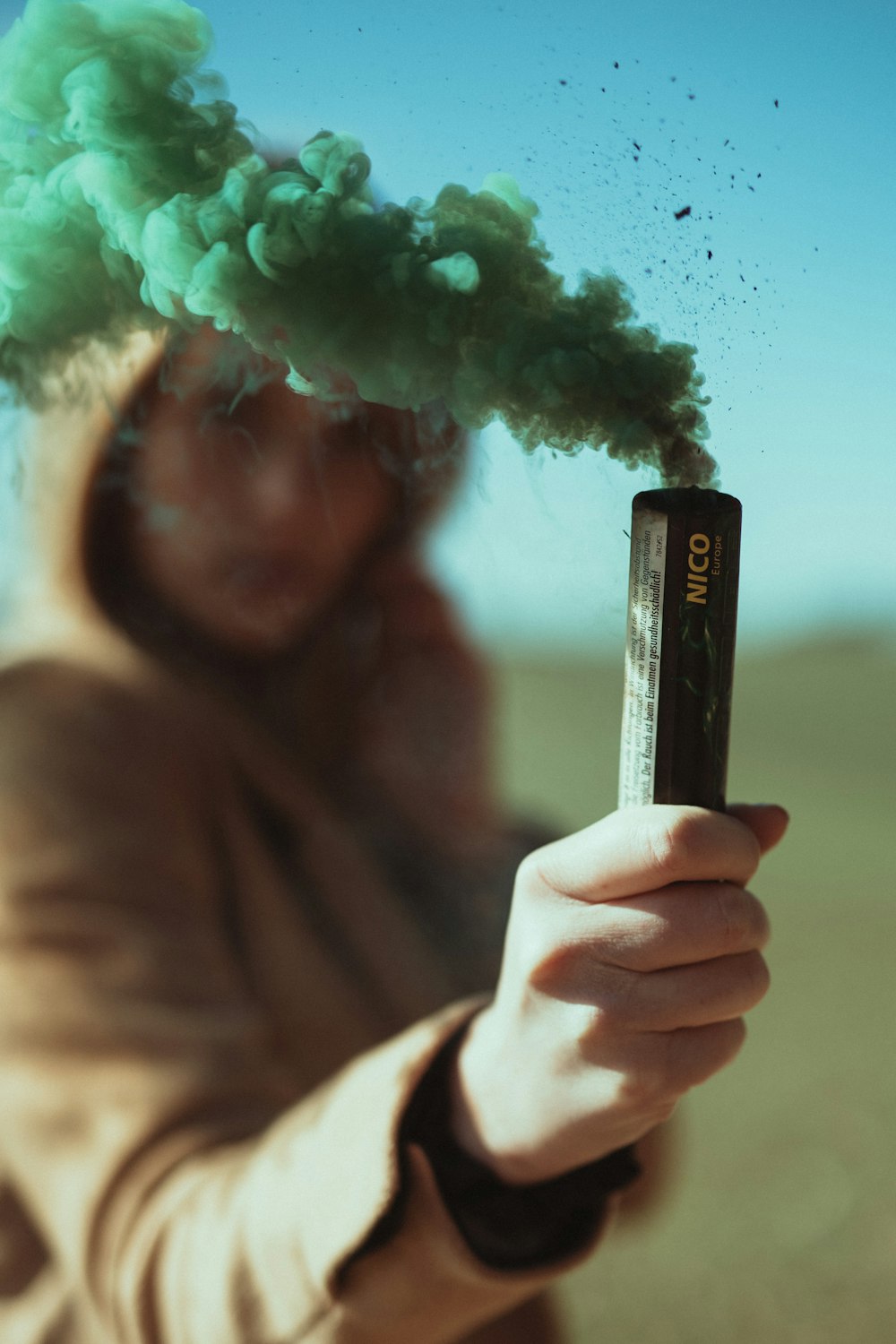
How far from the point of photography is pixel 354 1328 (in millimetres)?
334

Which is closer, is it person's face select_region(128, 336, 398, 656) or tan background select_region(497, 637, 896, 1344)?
person's face select_region(128, 336, 398, 656)

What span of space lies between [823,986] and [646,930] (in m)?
1.46

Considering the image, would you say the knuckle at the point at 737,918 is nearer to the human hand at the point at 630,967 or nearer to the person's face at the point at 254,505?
the human hand at the point at 630,967

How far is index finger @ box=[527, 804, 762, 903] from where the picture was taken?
0.78 feet

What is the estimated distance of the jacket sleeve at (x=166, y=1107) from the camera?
13.1 inches

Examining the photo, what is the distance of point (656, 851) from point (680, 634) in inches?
2.2

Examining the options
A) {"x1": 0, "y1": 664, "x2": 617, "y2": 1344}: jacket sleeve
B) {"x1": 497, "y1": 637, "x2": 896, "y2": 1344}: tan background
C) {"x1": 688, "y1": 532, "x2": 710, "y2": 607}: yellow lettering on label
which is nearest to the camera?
{"x1": 688, "y1": 532, "x2": 710, "y2": 607}: yellow lettering on label

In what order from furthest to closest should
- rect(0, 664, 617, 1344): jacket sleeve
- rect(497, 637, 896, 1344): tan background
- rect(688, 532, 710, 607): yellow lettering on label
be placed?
rect(497, 637, 896, 1344): tan background
rect(0, 664, 617, 1344): jacket sleeve
rect(688, 532, 710, 607): yellow lettering on label

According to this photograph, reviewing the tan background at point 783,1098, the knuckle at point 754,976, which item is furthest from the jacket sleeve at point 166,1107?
the tan background at point 783,1098

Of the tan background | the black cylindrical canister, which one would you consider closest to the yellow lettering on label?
the black cylindrical canister

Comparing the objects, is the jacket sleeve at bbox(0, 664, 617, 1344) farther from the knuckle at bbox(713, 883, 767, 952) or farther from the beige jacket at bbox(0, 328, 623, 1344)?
the knuckle at bbox(713, 883, 767, 952)

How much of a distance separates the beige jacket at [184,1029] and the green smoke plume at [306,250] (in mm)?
81

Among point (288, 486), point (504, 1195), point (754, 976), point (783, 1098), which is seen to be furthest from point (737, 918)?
point (783, 1098)

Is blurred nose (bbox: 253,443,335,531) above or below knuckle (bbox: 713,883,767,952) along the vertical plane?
above
